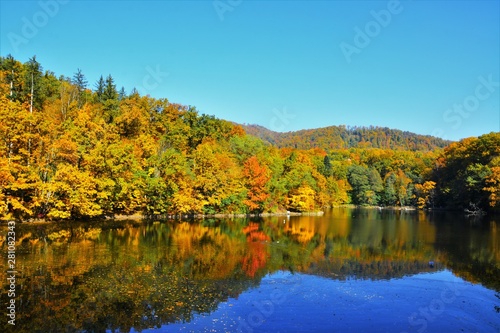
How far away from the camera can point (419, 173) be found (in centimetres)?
11200

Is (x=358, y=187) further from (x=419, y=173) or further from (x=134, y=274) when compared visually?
(x=134, y=274)

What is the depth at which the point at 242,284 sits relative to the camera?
66.3 feet

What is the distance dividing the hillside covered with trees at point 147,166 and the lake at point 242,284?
523 centimetres

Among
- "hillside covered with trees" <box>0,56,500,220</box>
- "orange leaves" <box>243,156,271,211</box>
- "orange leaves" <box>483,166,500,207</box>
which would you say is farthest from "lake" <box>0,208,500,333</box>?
"orange leaves" <box>483,166,500,207</box>

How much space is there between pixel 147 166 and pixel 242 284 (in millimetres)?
33669

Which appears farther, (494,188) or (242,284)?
(494,188)

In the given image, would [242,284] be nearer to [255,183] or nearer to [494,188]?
[255,183]

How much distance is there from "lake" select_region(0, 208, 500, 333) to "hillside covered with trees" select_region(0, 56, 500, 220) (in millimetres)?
5233

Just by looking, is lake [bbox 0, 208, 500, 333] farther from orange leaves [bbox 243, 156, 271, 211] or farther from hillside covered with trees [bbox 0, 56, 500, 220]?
orange leaves [bbox 243, 156, 271, 211]

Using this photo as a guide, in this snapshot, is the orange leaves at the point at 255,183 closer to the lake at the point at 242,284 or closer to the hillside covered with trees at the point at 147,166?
the hillside covered with trees at the point at 147,166

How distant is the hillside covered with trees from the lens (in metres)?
37.8

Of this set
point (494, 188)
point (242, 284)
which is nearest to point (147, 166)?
point (242, 284)

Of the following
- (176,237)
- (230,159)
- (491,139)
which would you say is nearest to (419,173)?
(491,139)

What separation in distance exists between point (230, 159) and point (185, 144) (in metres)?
11.2
